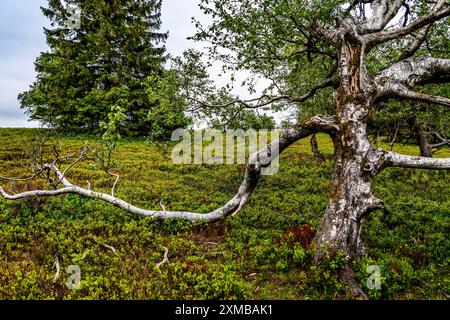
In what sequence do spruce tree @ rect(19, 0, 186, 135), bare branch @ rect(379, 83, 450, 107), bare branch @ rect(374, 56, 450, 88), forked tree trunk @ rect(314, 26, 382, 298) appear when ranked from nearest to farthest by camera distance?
forked tree trunk @ rect(314, 26, 382, 298) < bare branch @ rect(379, 83, 450, 107) < bare branch @ rect(374, 56, 450, 88) < spruce tree @ rect(19, 0, 186, 135)

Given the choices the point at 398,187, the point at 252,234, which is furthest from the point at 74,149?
the point at 398,187

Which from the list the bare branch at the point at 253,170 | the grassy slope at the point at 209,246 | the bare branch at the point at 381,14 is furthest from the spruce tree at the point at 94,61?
the bare branch at the point at 381,14

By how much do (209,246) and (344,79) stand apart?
6.04m

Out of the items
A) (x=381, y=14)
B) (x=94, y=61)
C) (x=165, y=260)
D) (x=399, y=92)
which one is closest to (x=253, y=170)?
(x=165, y=260)

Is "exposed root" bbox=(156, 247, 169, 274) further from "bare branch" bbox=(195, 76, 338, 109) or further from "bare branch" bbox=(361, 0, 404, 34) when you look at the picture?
"bare branch" bbox=(361, 0, 404, 34)

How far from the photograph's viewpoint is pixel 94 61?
114 ft

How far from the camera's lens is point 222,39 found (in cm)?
1295

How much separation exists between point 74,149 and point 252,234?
19.9m

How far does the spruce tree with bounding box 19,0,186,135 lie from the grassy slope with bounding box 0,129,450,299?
18862mm

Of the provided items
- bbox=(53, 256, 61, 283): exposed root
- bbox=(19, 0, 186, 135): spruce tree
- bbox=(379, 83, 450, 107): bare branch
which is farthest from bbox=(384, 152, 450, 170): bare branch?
bbox=(19, 0, 186, 135): spruce tree

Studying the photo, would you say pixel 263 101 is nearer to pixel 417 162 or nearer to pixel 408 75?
pixel 408 75

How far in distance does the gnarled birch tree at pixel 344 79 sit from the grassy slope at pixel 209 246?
0.72 metres

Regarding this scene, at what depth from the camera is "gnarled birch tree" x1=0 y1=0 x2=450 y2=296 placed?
8117mm

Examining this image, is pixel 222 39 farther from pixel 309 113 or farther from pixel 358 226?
pixel 358 226
